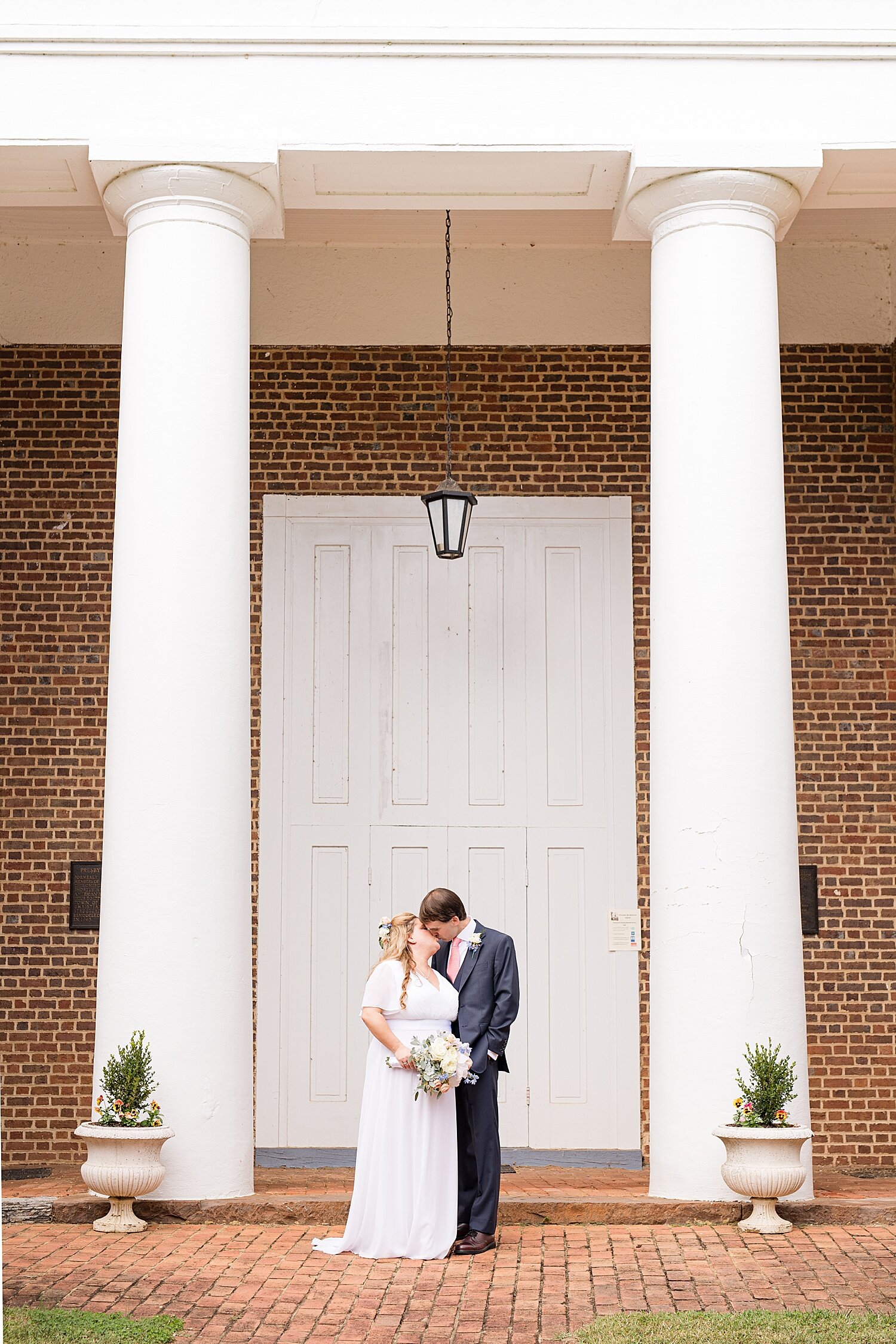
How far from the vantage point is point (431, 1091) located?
21.4ft

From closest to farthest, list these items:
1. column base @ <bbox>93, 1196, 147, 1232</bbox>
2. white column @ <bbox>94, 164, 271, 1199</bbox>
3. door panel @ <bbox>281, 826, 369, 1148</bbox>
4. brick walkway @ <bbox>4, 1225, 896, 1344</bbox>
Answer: brick walkway @ <bbox>4, 1225, 896, 1344</bbox> → column base @ <bbox>93, 1196, 147, 1232</bbox> → white column @ <bbox>94, 164, 271, 1199</bbox> → door panel @ <bbox>281, 826, 369, 1148</bbox>

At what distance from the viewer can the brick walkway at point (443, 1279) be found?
548cm

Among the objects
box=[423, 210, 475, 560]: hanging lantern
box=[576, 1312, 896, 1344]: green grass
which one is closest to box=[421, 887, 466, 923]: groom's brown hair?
box=[576, 1312, 896, 1344]: green grass

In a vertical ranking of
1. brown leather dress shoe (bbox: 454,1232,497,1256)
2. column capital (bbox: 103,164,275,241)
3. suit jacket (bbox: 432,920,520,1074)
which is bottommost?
brown leather dress shoe (bbox: 454,1232,497,1256)

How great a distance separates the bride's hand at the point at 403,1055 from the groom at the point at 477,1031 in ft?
1.15

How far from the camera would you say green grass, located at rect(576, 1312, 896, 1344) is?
5023 mm

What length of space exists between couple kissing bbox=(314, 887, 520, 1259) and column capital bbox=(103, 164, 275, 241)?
3.92 m

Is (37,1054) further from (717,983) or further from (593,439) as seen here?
(593,439)

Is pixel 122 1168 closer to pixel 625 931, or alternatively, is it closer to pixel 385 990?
pixel 385 990

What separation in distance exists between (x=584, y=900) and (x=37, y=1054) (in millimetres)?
3935

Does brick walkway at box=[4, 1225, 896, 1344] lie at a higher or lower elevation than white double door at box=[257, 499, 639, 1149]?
lower

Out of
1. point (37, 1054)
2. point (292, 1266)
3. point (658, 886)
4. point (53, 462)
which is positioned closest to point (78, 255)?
point (53, 462)

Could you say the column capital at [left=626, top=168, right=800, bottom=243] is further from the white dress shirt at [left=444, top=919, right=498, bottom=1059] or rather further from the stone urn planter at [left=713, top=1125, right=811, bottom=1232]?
the stone urn planter at [left=713, top=1125, right=811, bottom=1232]

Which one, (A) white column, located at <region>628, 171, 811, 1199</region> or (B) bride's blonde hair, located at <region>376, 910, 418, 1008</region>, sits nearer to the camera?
(B) bride's blonde hair, located at <region>376, 910, 418, 1008</region>
